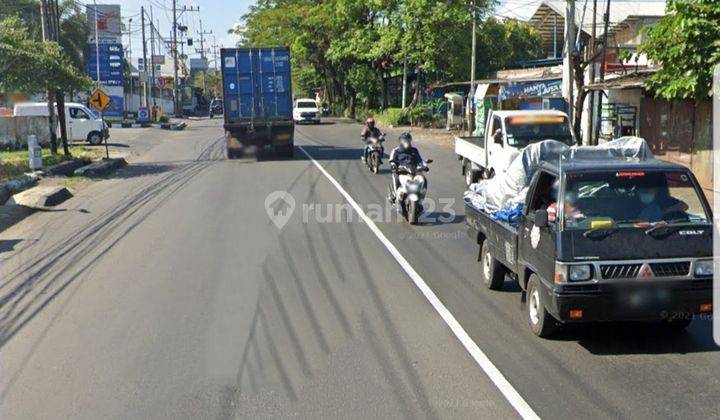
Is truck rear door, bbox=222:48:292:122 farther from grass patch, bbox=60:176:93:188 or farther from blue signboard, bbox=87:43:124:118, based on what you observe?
blue signboard, bbox=87:43:124:118

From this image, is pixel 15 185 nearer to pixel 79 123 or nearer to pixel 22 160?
pixel 22 160

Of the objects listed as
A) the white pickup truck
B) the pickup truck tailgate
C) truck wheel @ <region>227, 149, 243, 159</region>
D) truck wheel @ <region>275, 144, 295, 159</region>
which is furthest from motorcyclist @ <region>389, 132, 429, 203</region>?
truck wheel @ <region>227, 149, 243, 159</region>

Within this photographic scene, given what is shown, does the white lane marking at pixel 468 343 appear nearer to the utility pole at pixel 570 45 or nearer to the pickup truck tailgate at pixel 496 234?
the pickup truck tailgate at pixel 496 234

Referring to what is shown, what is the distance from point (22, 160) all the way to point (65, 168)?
2.94 m

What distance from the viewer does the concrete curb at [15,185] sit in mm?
19031

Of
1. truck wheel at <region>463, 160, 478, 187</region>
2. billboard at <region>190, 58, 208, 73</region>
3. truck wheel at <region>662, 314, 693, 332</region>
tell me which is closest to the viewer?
truck wheel at <region>662, 314, 693, 332</region>

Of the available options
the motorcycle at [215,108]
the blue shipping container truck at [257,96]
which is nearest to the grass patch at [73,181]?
the blue shipping container truck at [257,96]

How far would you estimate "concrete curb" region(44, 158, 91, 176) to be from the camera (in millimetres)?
24053

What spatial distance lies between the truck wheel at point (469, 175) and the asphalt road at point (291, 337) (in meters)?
5.84

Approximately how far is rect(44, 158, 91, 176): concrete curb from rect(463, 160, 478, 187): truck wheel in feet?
40.1

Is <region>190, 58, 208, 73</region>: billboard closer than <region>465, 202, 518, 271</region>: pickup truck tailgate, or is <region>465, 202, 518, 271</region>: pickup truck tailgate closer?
<region>465, 202, 518, 271</region>: pickup truck tailgate

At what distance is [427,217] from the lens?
51.1 ft

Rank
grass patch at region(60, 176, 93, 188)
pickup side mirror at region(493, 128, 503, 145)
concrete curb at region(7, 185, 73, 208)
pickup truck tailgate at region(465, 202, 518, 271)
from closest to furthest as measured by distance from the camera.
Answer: pickup truck tailgate at region(465, 202, 518, 271) < pickup side mirror at region(493, 128, 503, 145) < concrete curb at region(7, 185, 73, 208) < grass patch at region(60, 176, 93, 188)

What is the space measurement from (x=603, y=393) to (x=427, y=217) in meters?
9.62
